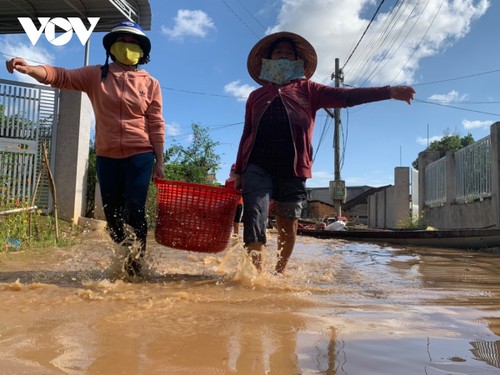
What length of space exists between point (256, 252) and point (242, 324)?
122 cm

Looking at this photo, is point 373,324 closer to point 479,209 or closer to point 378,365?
point 378,365

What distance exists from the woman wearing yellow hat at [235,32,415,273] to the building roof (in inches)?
331

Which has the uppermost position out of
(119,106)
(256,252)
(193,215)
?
(119,106)

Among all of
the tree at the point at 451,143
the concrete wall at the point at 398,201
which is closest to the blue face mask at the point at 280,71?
the concrete wall at the point at 398,201

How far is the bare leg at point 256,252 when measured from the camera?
3.05 m

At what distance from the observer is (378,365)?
4.52 feet

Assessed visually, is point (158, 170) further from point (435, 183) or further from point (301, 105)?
point (435, 183)

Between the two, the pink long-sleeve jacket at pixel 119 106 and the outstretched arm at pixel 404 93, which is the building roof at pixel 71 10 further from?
the outstretched arm at pixel 404 93

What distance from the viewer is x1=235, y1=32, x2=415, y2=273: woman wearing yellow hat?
3.12 m

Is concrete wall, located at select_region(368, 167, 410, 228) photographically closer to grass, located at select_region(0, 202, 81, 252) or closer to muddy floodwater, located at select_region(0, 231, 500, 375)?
grass, located at select_region(0, 202, 81, 252)

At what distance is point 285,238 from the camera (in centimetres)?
331

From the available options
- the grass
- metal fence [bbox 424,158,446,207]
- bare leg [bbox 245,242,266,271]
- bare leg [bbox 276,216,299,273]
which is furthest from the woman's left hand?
metal fence [bbox 424,158,446,207]

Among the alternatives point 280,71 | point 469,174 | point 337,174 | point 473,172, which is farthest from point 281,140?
point 337,174

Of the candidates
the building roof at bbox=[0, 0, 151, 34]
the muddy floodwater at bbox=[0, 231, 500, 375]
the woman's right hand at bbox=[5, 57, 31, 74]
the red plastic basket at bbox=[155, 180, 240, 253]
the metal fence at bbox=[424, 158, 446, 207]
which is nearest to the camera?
the muddy floodwater at bbox=[0, 231, 500, 375]
